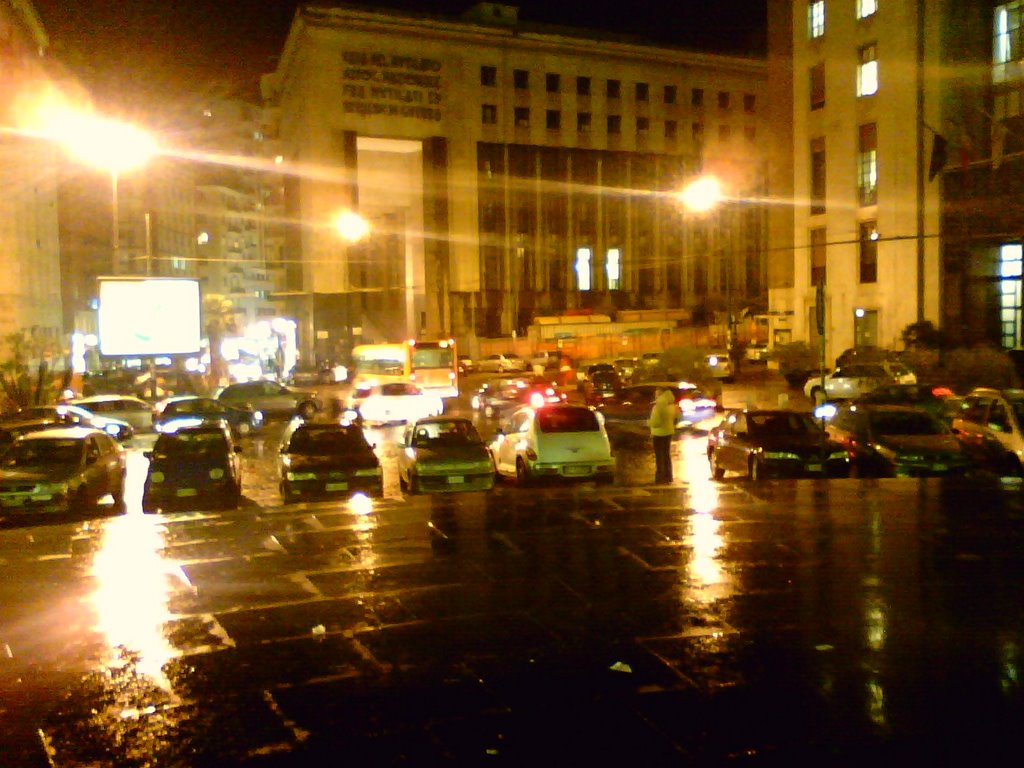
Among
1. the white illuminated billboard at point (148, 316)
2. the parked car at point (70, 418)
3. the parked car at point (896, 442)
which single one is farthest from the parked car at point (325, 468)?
the white illuminated billboard at point (148, 316)

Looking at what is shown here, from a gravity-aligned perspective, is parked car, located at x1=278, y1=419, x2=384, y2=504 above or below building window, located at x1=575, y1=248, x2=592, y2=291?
below

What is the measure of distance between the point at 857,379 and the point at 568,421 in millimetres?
20000

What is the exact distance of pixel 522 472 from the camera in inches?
724

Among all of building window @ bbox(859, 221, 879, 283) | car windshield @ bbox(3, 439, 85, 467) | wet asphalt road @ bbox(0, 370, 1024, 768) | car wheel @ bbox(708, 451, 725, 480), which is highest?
building window @ bbox(859, 221, 879, 283)

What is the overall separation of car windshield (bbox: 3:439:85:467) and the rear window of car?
767 centimetres

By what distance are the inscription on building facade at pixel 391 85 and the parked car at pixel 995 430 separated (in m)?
58.9

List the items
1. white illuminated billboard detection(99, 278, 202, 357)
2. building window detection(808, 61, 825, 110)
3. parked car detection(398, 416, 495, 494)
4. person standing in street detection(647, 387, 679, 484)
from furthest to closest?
building window detection(808, 61, 825, 110), white illuminated billboard detection(99, 278, 202, 357), person standing in street detection(647, 387, 679, 484), parked car detection(398, 416, 495, 494)

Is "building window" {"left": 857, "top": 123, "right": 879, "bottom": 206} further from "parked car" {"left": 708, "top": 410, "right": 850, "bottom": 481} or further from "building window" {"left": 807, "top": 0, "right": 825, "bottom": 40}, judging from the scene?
"parked car" {"left": 708, "top": 410, "right": 850, "bottom": 481}

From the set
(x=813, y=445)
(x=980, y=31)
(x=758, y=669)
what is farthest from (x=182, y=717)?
(x=980, y=31)

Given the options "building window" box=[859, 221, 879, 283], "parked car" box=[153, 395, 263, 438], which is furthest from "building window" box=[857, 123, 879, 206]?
"parked car" box=[153, 395, 263, 438]

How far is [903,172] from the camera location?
148ft

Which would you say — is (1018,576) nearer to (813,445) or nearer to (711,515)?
(711,515)

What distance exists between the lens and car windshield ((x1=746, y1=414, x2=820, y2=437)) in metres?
18.6

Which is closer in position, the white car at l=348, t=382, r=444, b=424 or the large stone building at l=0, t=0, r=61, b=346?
the white car at l=348, t=382, r=444, b=424
